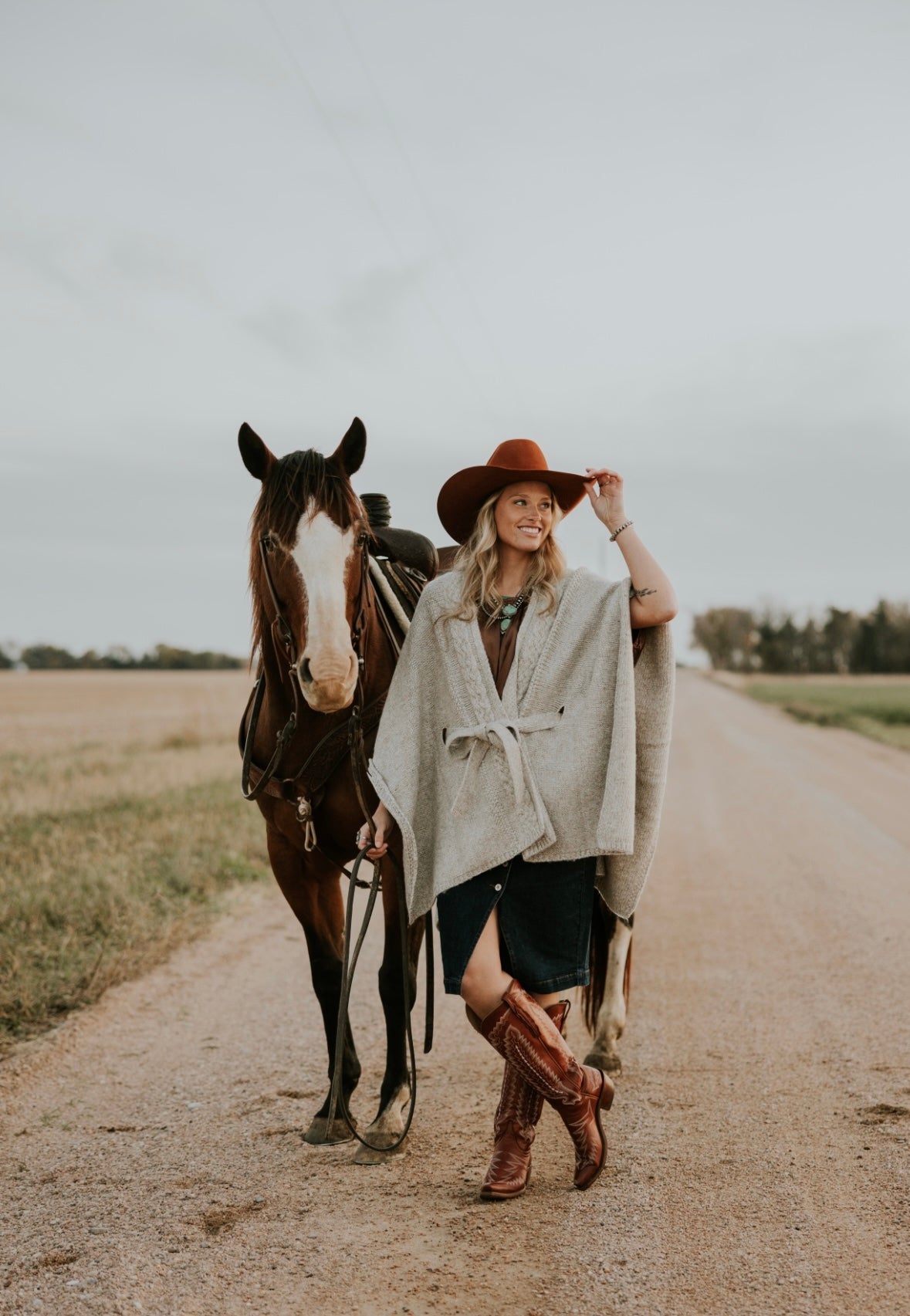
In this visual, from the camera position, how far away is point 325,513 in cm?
338

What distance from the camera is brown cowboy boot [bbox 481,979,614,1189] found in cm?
319

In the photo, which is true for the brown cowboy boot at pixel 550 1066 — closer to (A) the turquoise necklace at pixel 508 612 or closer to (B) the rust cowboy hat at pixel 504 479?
(A) the turquoise necklace at pixel 508 612

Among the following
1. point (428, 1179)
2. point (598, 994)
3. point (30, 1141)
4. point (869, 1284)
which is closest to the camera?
point (869, 1284)

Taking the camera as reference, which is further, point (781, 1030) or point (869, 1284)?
point (781, 1030)

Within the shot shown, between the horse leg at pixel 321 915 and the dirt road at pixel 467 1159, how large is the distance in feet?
1.00

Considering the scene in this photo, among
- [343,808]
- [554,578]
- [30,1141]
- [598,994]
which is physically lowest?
[30,1141]

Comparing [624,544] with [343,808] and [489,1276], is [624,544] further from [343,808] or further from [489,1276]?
[489,1276]

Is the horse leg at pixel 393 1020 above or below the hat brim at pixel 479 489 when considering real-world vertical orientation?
below

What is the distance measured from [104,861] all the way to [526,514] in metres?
5.57

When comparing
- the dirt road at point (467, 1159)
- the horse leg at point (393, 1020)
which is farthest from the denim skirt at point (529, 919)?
the dirt road at point (467, 1159)

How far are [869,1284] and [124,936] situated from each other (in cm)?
456

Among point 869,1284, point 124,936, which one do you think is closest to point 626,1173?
point 869,1284

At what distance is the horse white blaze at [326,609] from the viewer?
312cm

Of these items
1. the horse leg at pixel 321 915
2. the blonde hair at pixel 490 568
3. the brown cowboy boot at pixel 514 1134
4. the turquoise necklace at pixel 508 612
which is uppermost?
the blonde hair at pixel 490 568
